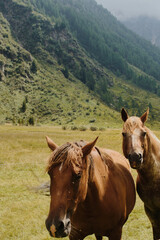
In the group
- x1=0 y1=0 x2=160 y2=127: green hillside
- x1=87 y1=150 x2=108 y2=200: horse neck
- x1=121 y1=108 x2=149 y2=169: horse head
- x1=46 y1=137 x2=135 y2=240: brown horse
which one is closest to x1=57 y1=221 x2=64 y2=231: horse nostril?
x1=46 y1=137 x2=135 y2=240: brown horse

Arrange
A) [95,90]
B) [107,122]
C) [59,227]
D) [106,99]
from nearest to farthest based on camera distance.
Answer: [59,227], [107,122], [106,99], [95,90]

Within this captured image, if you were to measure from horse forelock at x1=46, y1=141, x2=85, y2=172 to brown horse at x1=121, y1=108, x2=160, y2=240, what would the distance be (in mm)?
1836

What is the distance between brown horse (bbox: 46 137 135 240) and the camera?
9.48 feet

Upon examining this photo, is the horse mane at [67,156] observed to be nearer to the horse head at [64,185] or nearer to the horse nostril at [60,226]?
the horse head at [64,185]

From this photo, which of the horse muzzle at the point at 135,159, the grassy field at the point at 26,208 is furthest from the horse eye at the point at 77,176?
the horse muzzle at the point at 135,159

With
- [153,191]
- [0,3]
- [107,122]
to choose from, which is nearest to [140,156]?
[153,191]

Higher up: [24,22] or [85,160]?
[24,22]

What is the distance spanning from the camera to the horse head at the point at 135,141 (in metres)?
4.40

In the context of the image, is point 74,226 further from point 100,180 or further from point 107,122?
point 107,122

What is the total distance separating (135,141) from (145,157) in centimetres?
82

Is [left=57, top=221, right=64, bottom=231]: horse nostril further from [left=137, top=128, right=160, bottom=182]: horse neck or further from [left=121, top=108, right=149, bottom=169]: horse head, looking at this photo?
[left=137, top=128, right=160, bottom=182]: horse neck

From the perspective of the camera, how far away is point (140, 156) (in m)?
4.42

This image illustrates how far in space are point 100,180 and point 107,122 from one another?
91982mm

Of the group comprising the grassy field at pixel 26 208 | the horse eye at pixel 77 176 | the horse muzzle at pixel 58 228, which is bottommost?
the grassy field at pixel 26 208
